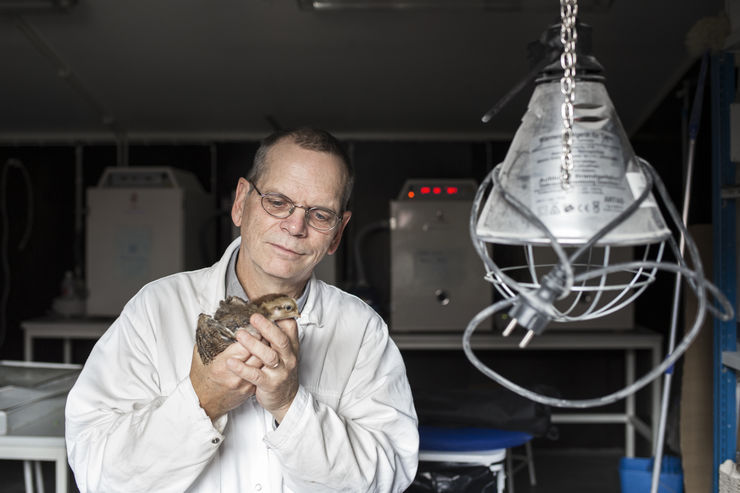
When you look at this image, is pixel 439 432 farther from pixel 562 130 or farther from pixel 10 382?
pixel 562 130

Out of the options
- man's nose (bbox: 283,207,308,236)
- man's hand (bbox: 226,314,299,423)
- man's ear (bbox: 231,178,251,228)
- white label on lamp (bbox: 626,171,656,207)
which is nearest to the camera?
white label on lamp (bbox: 626,171,656,207)

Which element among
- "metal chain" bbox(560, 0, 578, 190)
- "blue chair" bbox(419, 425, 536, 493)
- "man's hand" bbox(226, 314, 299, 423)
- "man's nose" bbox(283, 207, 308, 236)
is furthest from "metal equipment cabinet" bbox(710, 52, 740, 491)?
"metal chain" bbox(560, 0, 578, 190)

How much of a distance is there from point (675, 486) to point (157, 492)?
6.95ft

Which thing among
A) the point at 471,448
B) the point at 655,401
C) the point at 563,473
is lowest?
the point at 563,473

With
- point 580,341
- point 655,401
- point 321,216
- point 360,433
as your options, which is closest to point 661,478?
point 655,401

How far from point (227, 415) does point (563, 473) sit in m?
2.88

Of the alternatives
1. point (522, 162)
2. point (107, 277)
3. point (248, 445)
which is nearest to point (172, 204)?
point (107, 277)

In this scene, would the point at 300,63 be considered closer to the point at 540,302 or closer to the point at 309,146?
the point at 309,146

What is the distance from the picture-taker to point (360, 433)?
121 cm

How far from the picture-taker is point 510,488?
9.61 feet

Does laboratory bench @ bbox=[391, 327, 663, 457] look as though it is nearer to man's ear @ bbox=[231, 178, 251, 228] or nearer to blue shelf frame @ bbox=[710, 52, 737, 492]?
blue shelf frame @ bbox=[710, 52, 737, 492]

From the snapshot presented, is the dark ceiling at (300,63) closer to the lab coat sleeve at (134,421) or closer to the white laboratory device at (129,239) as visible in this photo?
the white laboratory device at (129,239)

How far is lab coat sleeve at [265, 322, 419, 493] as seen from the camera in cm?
108

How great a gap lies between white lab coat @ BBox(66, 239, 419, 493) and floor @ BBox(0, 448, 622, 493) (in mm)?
2282
